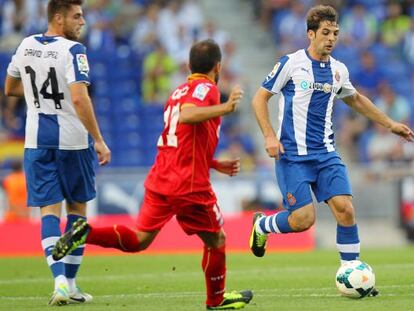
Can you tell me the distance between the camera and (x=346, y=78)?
988 cm

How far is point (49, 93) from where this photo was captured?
9188 mm

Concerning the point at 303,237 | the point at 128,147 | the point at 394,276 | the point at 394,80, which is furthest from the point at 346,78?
the point at 394,80

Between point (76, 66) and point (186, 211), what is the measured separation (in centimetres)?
161

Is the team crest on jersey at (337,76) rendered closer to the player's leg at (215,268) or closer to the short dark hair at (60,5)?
the player's leg at (215,268)

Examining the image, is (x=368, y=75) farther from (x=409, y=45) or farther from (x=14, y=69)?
(x=14, y=69)

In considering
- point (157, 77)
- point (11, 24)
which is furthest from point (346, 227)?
point (11, 24)

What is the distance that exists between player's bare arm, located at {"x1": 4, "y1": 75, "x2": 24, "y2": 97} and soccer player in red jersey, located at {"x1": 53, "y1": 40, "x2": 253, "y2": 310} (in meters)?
1.68

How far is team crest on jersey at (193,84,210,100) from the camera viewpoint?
27.0 feet

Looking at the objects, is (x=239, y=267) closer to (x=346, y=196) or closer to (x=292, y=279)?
(x=292, y=279)

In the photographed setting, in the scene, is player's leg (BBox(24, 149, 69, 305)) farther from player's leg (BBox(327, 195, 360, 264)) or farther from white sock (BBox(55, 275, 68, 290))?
player's leg (BBox(327, 195, 360, 264))

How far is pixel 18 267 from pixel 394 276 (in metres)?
5.09

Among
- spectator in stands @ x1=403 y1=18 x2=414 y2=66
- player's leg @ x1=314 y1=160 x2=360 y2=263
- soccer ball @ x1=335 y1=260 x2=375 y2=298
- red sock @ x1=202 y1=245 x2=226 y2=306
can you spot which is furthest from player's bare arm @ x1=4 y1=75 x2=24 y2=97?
spectator in stands @ x1=403 y1=18 x2=414 y2=66

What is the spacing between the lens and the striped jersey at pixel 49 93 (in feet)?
29.9

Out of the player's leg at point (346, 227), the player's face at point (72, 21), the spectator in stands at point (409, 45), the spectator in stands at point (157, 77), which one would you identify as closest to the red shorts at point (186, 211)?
the player's leg at point (346, 227)
